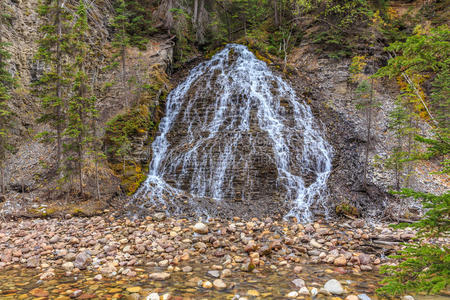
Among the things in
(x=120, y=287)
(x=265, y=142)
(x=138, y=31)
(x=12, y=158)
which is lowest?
(x=120, y=287)

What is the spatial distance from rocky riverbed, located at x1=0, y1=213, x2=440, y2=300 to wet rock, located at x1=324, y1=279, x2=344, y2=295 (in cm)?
2

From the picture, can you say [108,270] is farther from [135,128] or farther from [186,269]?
[135,128]

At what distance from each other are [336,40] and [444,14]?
7.43 meters

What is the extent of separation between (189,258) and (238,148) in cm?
599

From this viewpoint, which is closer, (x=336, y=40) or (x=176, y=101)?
(x=176, y=101)

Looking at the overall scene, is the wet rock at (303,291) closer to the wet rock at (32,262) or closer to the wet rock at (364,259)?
the wet rock at (364,259)

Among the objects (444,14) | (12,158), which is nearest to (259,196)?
(12,158)

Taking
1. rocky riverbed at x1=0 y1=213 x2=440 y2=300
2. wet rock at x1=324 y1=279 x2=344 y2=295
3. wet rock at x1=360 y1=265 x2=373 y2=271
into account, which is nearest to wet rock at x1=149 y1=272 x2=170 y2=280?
rocky riverbed at x1=0 y1=213 x2=440 y2=300

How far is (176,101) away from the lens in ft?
46.6

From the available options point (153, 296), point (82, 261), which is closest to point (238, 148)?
point (82, 261)

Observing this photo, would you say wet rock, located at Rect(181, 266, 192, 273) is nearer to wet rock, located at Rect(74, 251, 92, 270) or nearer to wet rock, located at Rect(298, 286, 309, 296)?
wet rock, located at Rect(74, 251, 92, 270)

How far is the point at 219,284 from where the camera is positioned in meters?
4.54

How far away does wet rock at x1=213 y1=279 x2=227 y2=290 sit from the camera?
14.6ft

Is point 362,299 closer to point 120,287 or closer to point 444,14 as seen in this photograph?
point 120,287
